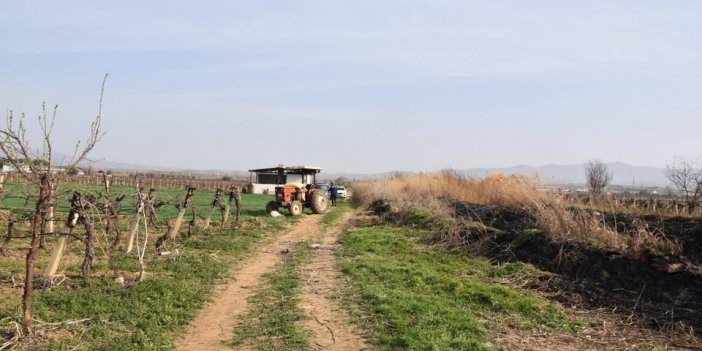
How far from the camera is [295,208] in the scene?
945 inches

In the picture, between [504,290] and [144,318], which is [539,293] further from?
[144,318]

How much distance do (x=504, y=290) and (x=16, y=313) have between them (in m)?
6.91

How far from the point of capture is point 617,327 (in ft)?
23.6

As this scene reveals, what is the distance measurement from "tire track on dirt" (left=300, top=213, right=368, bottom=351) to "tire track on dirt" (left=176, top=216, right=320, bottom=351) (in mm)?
900

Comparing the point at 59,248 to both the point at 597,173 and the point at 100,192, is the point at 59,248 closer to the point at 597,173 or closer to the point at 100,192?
the point at 100,192

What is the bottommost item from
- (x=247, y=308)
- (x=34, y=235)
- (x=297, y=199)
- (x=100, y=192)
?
(x=247, y=308)

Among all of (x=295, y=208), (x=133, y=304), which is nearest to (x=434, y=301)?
(x=133, y=304)

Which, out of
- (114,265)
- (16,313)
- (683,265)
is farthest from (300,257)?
(683,265)

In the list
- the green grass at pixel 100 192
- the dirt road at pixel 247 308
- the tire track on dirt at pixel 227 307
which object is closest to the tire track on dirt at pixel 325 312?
the dirt road at pixel 247 308

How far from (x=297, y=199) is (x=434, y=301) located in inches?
688

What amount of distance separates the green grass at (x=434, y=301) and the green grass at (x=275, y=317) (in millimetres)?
822

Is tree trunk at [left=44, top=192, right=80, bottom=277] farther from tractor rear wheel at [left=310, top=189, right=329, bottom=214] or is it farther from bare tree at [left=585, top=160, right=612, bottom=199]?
bare tree at [left=585, top=160, right=612, bottom=199]

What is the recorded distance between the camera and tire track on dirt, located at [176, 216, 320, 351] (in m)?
6.22

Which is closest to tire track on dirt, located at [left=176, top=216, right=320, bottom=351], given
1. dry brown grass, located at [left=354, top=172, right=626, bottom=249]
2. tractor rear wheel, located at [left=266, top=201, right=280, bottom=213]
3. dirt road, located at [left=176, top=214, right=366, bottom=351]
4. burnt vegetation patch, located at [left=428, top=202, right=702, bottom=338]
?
dirt road, located at [left=176, top=214, right=366, bottom=351]
